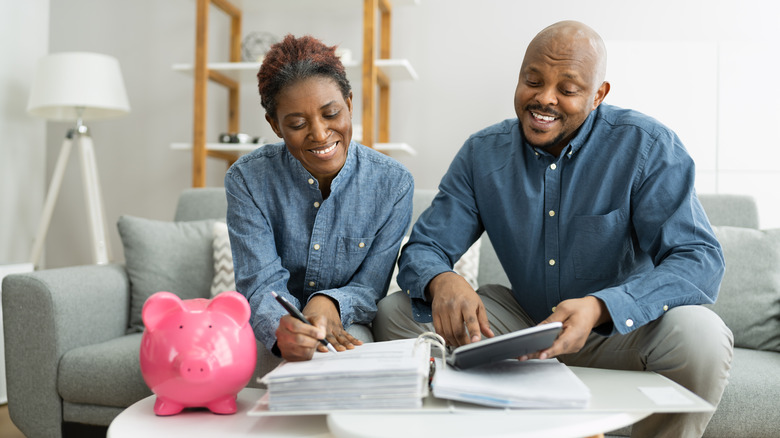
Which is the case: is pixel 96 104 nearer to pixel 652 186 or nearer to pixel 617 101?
pixel 617 101

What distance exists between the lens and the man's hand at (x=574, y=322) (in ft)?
3.21

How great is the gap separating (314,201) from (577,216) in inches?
21.9

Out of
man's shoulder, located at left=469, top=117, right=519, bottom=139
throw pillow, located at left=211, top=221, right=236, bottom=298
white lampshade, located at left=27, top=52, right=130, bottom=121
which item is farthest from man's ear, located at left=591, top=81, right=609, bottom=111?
white lampshade, located at left=27, top=52, right=130, bottom=121

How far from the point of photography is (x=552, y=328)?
85 cm

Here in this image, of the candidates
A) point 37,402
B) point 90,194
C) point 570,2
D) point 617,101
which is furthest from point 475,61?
point 37,402

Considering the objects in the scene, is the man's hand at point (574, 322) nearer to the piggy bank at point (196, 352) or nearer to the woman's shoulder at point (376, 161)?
the piggy bank at point (196, 352)

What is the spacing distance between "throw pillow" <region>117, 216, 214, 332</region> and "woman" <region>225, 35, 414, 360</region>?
26.5 inches

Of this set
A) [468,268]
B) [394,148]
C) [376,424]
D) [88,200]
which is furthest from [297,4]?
[376,424]

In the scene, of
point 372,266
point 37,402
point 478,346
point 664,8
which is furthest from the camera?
point 664,8

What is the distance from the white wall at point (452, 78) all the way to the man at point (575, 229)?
1300 mm

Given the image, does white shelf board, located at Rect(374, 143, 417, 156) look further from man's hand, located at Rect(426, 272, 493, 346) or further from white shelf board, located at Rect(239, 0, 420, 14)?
man's hand, located at Rect(426, 272, 493, 346)

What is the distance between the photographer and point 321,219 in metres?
1.40

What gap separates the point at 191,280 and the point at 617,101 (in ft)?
5.63

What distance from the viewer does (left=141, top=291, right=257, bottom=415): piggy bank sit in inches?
35.0
